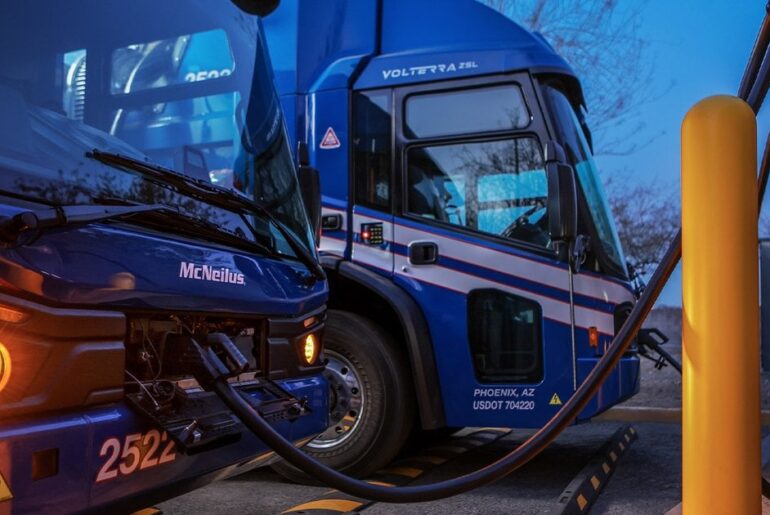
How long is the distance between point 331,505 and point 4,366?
2.37 meters

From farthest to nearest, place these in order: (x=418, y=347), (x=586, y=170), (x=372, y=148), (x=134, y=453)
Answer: (x=372, y=148)
(x=586, y=170)
(x=418, y=347)
(x=134, y=453)

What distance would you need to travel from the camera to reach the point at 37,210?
7.47 ft

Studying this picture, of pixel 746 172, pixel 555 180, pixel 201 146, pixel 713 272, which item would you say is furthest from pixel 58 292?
pixel 555 180

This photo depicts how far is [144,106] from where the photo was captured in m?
3.09

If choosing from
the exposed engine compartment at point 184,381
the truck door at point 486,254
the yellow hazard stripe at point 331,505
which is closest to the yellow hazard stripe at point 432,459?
the truck door at point 486,254

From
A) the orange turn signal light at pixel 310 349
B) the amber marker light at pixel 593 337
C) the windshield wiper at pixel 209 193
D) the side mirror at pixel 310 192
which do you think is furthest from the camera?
the amber marker light at pixel 593 337

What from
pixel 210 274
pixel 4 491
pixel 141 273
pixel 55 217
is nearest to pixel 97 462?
pixel 4 491

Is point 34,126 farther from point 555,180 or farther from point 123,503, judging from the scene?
point 555,180

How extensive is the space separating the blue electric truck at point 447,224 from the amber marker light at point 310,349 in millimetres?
1398

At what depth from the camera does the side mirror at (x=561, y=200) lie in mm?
4629

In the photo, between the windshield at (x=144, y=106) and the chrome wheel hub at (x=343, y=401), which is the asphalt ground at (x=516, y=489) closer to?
the chrome wheel hub at (x=343, y=401)

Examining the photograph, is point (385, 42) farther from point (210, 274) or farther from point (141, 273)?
point (141, 273)

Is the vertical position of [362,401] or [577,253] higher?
[577,253]

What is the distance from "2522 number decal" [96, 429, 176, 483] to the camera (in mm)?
2307
